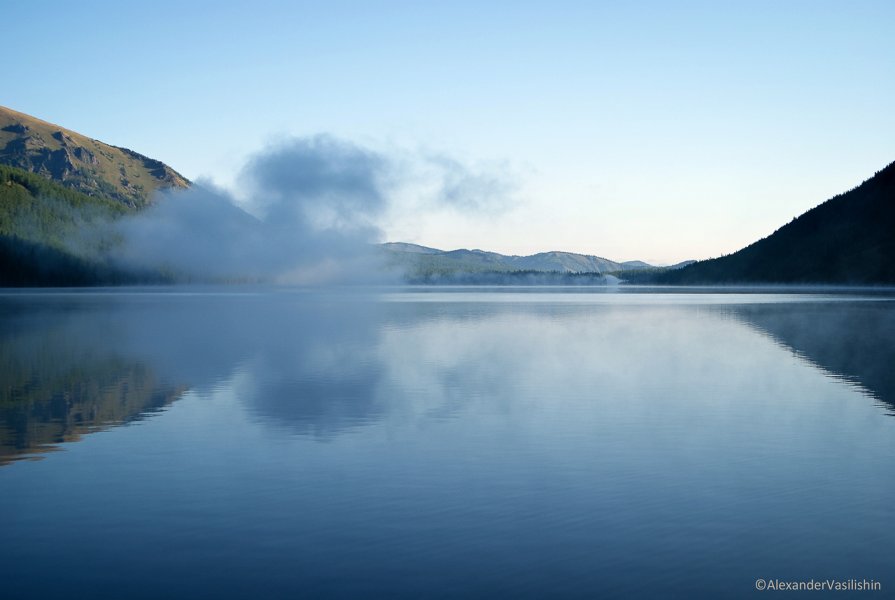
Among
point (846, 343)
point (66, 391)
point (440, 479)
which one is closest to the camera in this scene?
point (440, 479)

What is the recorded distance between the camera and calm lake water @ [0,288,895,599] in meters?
12.9

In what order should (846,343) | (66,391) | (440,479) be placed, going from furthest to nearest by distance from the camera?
(846,343) < (66,391) < (440,479)

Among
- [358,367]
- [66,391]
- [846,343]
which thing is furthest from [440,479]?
[846,343]

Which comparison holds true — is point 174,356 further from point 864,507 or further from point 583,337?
point 864,507

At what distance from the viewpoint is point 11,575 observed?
1265 cm

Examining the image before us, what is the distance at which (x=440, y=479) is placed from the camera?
1875cm

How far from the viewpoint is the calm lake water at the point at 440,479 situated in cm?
1286

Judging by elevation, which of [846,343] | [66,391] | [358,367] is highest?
[66,391]

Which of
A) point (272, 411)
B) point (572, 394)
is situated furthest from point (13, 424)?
point (572, 394)

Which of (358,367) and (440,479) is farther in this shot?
(358,367)

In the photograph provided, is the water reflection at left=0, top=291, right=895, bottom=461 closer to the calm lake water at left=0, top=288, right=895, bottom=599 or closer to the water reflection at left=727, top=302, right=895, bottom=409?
the water reflection at left=727, top=302, right=895, bottom=409

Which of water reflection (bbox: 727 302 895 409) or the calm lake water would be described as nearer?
the calm lake water

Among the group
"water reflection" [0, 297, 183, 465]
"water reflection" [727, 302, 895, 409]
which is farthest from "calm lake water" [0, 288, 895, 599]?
"water reflection" [727, 302, 895, 409]

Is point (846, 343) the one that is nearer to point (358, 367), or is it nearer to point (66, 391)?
point (358, 367)
